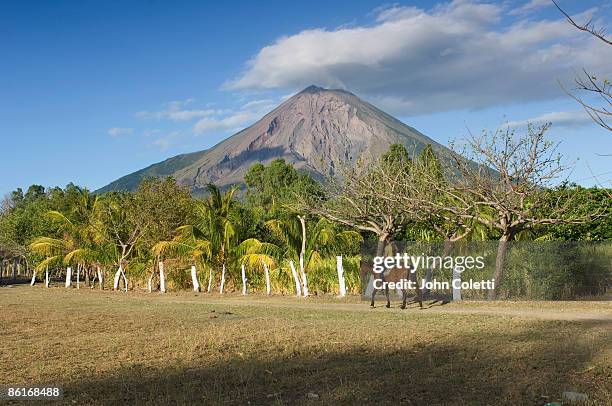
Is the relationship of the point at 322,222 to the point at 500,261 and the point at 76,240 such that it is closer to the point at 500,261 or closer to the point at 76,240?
the point at 500,261

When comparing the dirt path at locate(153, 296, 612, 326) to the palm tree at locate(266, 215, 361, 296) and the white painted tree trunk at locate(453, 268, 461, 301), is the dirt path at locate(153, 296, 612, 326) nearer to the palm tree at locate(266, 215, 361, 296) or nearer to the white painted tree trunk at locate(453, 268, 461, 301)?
the white painted tree trunk at locate(453, 268, 461, 301)

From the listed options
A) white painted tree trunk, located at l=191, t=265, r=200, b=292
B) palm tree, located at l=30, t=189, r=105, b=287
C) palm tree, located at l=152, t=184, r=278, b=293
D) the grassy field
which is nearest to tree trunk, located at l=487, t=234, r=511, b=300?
the grassy field

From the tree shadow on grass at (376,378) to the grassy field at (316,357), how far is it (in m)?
0.02

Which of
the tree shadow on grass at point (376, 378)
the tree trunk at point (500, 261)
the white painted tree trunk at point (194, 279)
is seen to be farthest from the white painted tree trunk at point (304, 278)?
the tree shadow on grass at point (376, 378)

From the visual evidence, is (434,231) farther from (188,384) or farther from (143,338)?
(188,384)

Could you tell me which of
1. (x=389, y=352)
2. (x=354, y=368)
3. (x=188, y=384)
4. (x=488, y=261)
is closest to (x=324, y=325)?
(x=389, y=352)

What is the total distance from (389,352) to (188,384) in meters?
3.58

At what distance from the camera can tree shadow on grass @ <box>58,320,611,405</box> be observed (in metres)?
7.34

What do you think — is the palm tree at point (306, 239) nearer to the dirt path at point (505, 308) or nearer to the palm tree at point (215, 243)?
the palm tree at point (215, 243)

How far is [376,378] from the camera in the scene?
8.27 meters

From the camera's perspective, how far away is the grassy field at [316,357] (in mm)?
7543

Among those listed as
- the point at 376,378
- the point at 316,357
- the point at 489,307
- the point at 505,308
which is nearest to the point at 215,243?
the point at 489,307

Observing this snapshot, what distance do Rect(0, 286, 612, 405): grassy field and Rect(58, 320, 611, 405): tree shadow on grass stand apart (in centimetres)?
2

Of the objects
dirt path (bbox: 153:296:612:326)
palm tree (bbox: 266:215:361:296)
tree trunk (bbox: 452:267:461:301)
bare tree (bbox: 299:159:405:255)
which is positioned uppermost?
bare tree (bbox: 299:159:405:255)
